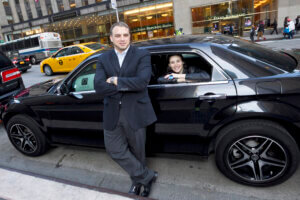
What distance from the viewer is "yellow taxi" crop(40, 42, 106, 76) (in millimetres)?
10883

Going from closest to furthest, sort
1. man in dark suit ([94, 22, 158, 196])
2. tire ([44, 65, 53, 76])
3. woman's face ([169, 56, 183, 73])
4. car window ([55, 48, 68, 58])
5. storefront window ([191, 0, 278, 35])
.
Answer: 1. man in dark suit ([94, 22, 158, 196])
2. woman's face ([169, 56, 183, 73])
3. car window ([55, 48, 68, 58])
4. tire ([44, 65, 53, 76])
5. storefront window ([191, 0, 278, 35])

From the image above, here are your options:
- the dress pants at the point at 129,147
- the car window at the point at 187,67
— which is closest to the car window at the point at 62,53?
the car window at the point at 187,67

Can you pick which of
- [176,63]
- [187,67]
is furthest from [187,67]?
[176,63]

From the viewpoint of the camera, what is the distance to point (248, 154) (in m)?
2.21

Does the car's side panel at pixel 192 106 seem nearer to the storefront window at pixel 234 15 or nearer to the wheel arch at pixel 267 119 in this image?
the wheel arch at pixel 267 119

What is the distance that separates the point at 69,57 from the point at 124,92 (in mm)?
10194

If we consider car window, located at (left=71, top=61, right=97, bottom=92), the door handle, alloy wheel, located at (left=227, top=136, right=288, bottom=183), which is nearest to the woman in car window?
the door handle

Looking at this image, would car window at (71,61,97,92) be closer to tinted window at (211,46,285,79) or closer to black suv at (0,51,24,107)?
tinted window at (211,46,285,79)

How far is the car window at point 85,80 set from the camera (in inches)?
107

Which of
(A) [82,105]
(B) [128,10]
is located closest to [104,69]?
(A) [82,105]

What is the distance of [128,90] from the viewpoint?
1.90 m

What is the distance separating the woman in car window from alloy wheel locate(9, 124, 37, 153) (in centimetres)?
224

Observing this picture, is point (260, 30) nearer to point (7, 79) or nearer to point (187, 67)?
point (187, 67)

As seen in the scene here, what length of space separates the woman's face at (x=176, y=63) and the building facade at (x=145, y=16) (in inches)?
853
